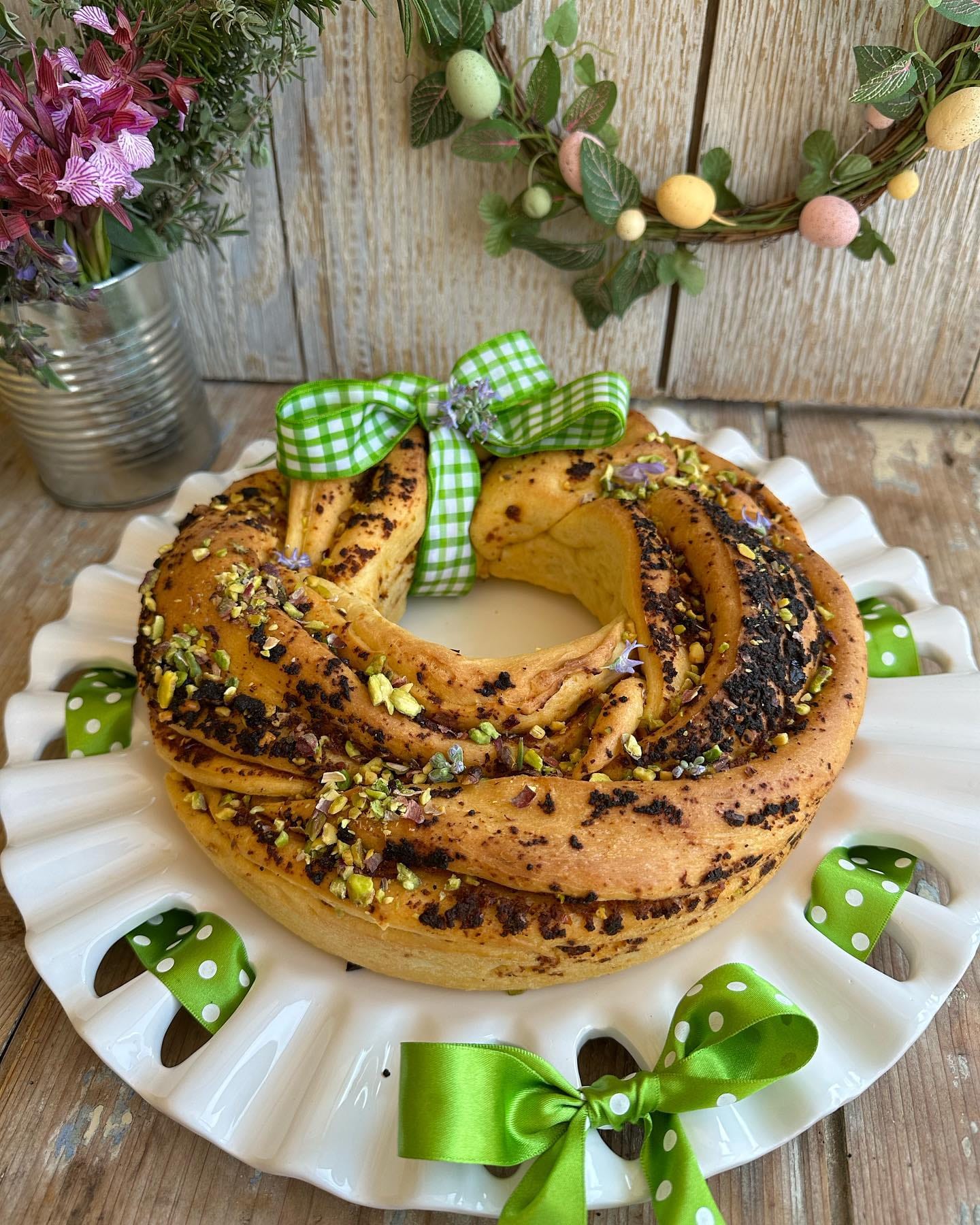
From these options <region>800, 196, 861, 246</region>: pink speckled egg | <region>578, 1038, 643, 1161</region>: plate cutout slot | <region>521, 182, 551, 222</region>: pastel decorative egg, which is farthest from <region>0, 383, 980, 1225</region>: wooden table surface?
<region>521, 182, 551, 222</region>: pastel decorative egg

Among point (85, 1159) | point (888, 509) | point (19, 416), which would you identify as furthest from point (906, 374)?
point (85, 1159)

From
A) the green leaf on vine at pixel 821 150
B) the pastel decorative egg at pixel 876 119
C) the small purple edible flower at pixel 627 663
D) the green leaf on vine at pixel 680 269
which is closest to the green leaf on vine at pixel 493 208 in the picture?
the green leaf on vine at pixel 680 269

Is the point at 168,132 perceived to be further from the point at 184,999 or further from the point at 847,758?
the point at 847,758

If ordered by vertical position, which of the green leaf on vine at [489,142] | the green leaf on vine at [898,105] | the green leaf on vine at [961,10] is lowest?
the green leaf on vine at [489,142]

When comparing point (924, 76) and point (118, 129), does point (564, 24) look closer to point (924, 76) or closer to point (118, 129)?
point (924, 76)

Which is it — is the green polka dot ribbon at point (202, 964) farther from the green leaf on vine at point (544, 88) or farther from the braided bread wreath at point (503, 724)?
the green leaf on vine at point (544, 88)

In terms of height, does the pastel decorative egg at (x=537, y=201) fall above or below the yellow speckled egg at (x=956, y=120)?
below

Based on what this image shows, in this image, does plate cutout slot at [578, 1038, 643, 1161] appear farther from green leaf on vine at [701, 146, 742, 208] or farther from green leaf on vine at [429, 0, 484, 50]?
green leaf on vine at [429, 0, 484, 50]
